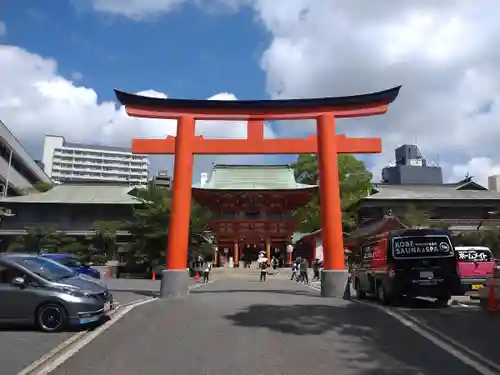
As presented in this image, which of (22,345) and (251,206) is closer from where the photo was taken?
(22,345)

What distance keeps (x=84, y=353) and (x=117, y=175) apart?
119 meters

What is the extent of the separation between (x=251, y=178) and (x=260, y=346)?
34.3 meters

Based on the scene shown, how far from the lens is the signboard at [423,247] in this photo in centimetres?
1207

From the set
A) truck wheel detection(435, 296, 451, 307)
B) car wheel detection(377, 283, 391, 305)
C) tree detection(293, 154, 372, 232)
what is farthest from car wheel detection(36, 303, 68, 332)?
tree detection(293, 154, 372, 232)

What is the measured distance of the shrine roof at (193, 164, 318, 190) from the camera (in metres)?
38.2

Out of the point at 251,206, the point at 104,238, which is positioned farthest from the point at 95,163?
the point at 251,206

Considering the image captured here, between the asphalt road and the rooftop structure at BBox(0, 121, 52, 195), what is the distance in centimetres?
4105

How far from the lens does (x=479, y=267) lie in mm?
14750

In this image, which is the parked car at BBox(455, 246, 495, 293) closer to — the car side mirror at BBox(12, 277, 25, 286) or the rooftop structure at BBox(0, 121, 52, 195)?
the car side mirror at BBox(12, 277, 25, 286)

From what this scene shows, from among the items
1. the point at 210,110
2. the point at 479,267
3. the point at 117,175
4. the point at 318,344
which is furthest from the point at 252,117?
the point at 117,175

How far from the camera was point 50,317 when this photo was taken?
837cm

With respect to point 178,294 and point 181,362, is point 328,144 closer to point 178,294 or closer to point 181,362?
point 178,294

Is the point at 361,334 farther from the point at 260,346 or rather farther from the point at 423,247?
the point at 423,247

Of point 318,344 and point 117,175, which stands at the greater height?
point 117,175
